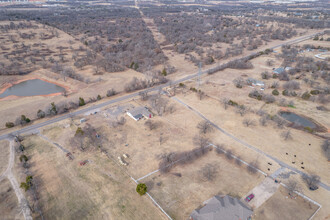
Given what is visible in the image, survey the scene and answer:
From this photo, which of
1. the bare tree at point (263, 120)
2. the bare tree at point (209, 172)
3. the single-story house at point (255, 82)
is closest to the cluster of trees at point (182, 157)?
the bare tree at point (209, 172)

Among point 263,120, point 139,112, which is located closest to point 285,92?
point 263,120

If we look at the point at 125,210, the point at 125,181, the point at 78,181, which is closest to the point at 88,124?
the point at 78,181

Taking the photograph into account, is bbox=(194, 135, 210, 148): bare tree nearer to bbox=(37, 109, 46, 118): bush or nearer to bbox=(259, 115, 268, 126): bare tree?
bbox=(259, 115, 268, 126): bare tree

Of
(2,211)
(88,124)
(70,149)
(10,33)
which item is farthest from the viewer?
(10,33)

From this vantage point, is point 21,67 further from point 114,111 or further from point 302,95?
point 302,95

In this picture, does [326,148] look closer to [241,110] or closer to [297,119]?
[297,119]

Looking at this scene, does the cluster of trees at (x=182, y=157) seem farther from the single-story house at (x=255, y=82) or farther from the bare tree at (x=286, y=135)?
the single-story house at (x=255, y=82)

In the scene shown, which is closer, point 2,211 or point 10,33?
point 2,211
